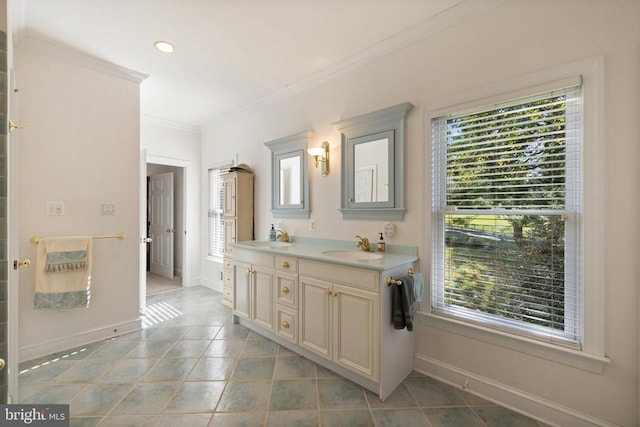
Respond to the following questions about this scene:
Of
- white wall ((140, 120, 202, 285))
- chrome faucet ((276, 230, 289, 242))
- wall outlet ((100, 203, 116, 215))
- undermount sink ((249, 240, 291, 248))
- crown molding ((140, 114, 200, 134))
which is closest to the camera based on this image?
wall outlet ((100, 203, 116, 215))

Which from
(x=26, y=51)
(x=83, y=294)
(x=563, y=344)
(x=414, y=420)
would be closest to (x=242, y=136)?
(x=26, y=51)

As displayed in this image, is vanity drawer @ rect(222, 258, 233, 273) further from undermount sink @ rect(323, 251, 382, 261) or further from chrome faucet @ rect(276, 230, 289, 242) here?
undermount sink @ rect(323, 251, 382, 261)

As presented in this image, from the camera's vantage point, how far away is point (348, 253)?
247 centimetres

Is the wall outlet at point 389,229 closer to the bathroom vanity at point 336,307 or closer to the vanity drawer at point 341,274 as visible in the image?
the bathroom vanity at point 336,307

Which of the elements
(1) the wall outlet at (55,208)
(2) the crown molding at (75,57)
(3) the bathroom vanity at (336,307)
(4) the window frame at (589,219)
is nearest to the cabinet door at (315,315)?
(3) the bathroom vanity at (336,307)

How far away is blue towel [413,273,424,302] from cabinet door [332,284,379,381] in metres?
0.31

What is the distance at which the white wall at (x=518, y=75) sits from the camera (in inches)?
57.2

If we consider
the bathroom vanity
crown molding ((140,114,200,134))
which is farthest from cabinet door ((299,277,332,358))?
crown molding ((140,114,200,134))

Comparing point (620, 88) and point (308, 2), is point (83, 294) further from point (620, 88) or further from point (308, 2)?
point (620, 88)

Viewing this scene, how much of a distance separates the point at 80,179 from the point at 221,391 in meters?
2.30

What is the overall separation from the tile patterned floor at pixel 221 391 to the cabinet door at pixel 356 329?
0.21 metres

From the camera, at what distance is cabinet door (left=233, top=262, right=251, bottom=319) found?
284 centimetres

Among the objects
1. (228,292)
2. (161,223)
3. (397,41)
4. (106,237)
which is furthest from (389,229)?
(161,223)

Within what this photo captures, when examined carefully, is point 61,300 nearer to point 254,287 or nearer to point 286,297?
point 254,287
